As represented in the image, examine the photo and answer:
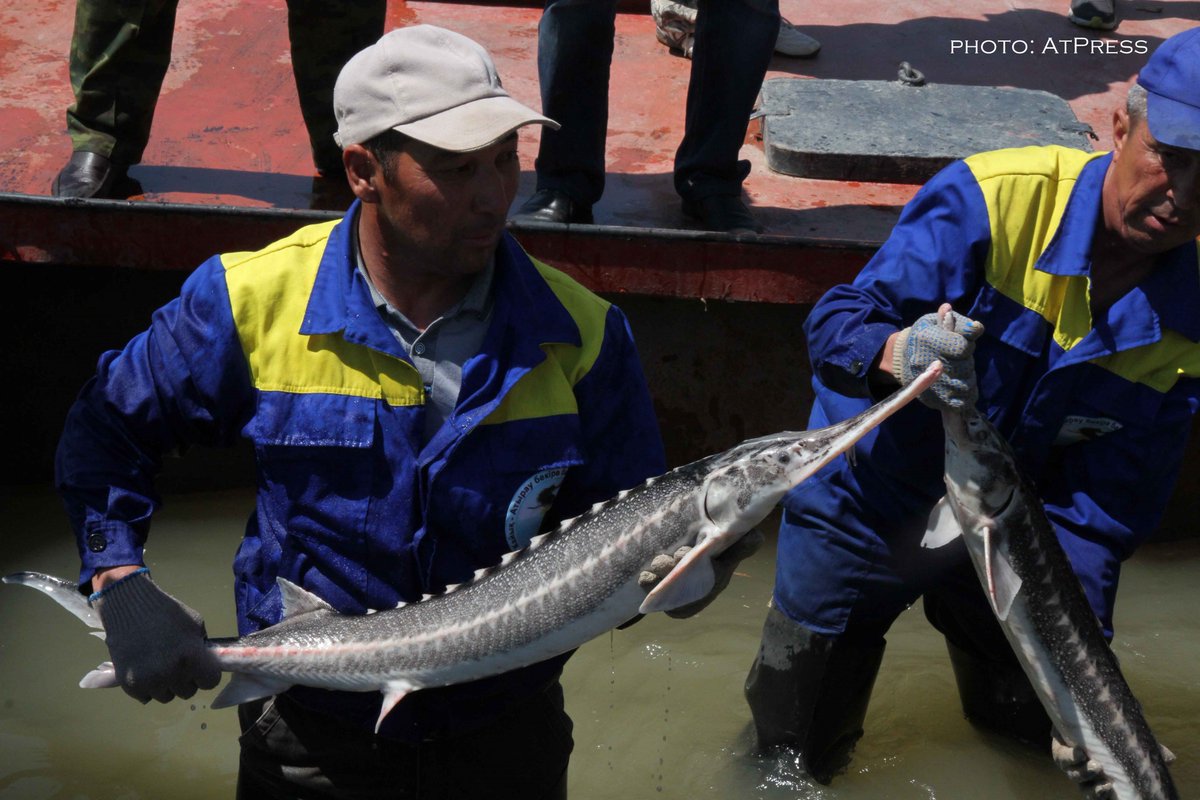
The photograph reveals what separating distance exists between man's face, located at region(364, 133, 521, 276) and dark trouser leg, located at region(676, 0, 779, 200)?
7.60ft

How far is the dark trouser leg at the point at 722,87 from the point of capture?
420cm

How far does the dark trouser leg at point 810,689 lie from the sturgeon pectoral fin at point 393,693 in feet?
4.20

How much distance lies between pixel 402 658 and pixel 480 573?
0.18 m

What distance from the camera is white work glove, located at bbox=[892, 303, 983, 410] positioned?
7.01 ft

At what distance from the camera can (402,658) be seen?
6.89 feet

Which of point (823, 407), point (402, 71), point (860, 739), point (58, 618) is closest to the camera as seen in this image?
point (402, 71)

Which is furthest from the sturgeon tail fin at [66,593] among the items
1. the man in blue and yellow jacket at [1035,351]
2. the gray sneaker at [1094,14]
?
the gray sneaker at [1094,14]

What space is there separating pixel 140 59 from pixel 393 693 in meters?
2.76

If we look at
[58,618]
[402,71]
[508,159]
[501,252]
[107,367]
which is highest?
[402,71]

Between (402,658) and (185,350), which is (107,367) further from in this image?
(402,658)

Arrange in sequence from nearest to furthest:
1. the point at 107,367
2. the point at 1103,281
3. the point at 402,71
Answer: the point at 402,71, the point at 107,367, the point at 1103,281

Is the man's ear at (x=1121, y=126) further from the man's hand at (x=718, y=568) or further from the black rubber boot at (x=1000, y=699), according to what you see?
the black rubber boot at (x=1000, y=699)

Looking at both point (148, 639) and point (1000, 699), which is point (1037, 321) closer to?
point (1000, 699)

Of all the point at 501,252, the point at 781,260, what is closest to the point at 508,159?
the point at 501,252
